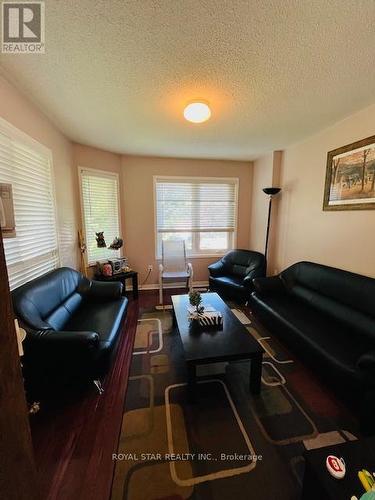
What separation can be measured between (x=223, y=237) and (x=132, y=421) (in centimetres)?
349

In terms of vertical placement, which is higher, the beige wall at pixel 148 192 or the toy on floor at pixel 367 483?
the beige wall at pixel 148 192

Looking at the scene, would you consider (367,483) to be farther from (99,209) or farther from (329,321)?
(99,209)

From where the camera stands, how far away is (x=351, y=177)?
237 centimetres

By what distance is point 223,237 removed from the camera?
4.48 meters

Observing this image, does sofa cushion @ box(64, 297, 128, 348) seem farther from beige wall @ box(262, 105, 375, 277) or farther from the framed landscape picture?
the framed landscape picture

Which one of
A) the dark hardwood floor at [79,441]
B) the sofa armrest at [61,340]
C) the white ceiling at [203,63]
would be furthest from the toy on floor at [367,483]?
the white ceiling at [203,63]

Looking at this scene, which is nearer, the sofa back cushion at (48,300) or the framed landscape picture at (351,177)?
the sofa back cushion at (48,300)

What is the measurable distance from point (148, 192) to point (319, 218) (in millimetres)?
2816

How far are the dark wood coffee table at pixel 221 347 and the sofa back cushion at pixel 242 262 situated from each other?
1.69m

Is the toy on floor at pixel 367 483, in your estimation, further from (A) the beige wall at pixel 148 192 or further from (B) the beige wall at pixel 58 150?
(A) the beige wall at pixel 148 192

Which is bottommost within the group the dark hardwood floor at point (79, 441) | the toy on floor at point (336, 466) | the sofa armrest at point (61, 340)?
the dark hardwood floor at point (79, 441)

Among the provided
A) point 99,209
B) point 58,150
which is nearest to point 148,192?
point 99,209

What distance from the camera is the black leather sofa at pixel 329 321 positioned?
1.47m

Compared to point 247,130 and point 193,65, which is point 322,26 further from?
point 247,130
